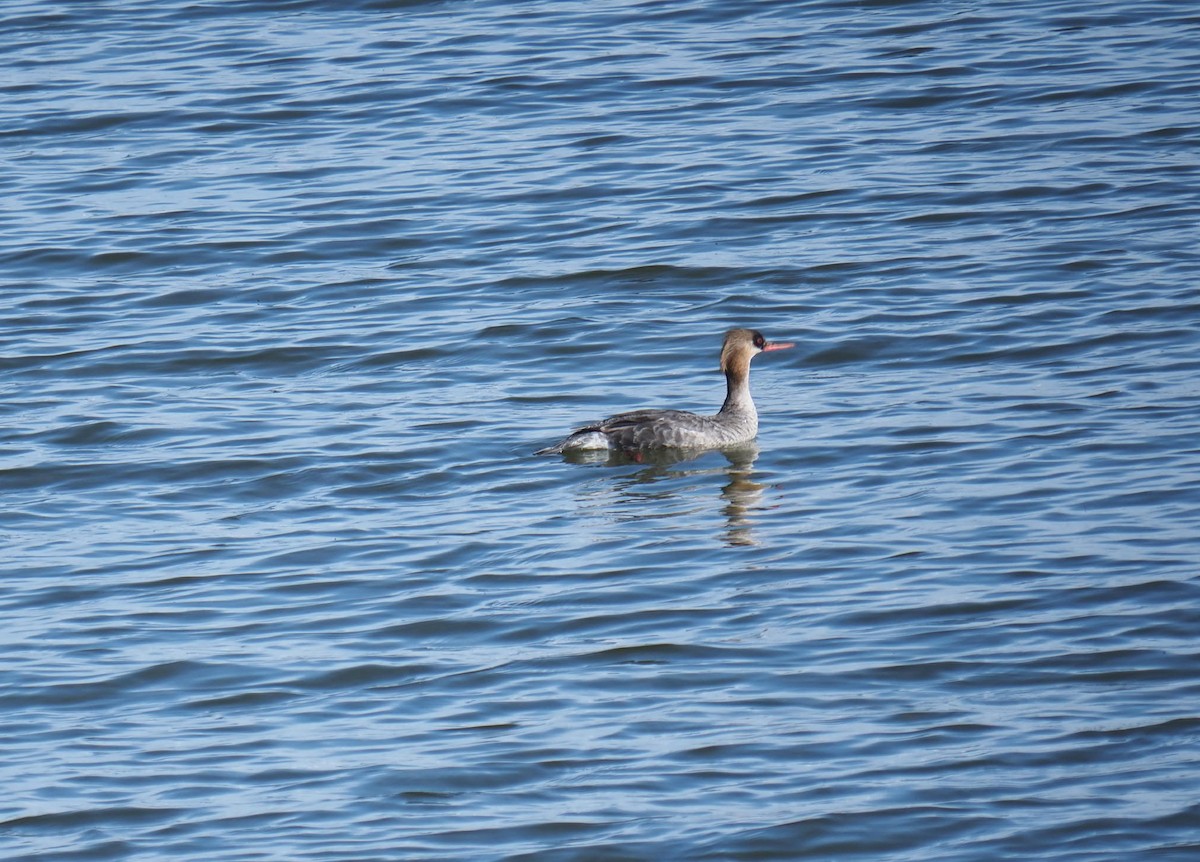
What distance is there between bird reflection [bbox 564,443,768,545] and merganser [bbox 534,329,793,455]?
0.06 meters

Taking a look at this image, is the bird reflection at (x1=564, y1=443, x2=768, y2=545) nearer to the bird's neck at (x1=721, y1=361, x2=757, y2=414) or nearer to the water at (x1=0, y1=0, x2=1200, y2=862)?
the water at (x1=0, y1=0, x2=1200, y2=862)

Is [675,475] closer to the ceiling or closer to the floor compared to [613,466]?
closer to the floor

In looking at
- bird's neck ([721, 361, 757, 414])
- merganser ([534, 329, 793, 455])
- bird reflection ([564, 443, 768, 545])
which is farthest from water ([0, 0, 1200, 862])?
bird's neck ([721, 361, 757, 414])

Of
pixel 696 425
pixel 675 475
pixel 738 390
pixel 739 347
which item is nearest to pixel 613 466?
pixel 675 475

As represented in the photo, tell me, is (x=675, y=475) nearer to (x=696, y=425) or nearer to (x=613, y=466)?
(x=696, y=425)

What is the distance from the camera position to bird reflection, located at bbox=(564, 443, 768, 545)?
10656 mm

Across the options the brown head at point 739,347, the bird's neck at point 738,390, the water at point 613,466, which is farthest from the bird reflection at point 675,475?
the brown head at point 739,347

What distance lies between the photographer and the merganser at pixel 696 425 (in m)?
11.2

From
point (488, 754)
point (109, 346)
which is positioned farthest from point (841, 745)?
point (109, 346)

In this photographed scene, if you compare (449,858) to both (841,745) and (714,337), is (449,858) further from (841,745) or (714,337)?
(714,337)

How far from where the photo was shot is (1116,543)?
9.30 meters

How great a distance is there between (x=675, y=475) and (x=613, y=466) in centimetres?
40

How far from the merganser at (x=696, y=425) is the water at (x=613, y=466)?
0.15 m

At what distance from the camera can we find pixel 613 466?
444 inches
